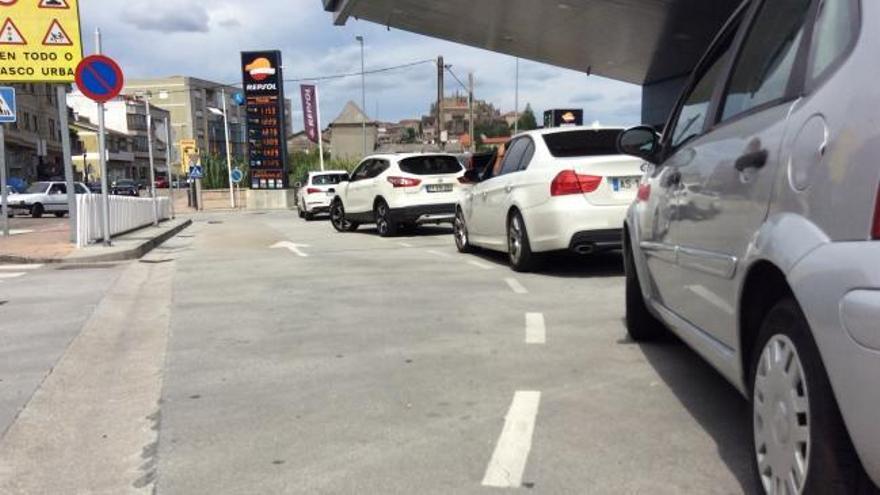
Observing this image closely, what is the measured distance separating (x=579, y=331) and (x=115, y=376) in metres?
3.16

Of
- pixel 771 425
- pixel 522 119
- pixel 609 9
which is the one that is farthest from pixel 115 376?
pixel 522 119

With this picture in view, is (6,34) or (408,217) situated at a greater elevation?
(6,34)

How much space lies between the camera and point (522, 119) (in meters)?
120

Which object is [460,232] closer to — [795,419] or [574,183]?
[574,183]

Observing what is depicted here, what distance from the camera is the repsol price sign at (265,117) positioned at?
40281 millimetres

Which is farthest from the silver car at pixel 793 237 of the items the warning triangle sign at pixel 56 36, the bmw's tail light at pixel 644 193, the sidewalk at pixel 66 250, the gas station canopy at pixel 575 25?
the gas station canopy at pixel 575 25

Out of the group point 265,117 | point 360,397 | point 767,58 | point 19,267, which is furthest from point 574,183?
point 265,117

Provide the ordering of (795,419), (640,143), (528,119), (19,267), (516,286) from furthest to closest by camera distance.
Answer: (528,119), (19,267), (516,286), (640,143), (795,419)

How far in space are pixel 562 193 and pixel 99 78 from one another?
8014 millimetres

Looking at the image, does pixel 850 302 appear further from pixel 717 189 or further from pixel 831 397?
pixel 717 189

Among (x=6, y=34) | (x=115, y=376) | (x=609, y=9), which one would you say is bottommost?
(x=115, y=376)

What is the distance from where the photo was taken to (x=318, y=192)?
2544 centimetres

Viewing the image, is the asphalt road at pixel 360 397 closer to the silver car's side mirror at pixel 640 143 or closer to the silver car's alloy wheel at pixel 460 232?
the silver car's side mirror at pixel 640 143

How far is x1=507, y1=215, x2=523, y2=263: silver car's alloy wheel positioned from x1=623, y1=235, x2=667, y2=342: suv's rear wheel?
3.57 metres
